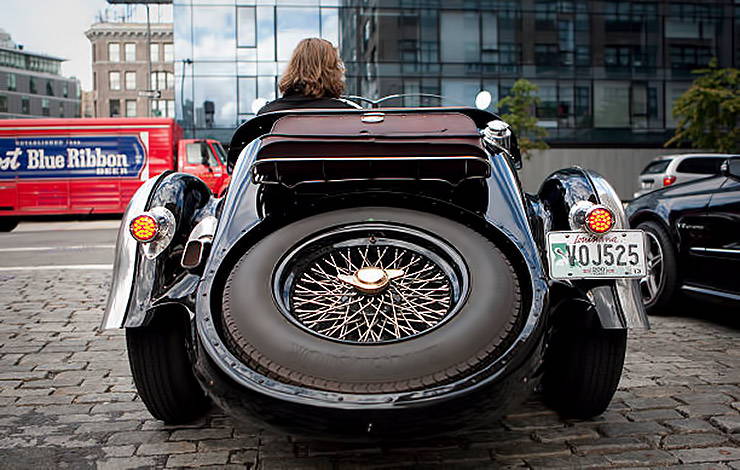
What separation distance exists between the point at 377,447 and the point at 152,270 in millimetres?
1106

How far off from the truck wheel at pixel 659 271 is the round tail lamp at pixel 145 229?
3.61 meters

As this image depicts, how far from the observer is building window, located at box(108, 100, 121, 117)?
8206cm

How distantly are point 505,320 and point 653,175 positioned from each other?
61.1ft

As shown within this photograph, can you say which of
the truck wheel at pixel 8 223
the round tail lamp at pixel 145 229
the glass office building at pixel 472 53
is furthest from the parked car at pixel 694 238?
the glass office building at pixel 472 53

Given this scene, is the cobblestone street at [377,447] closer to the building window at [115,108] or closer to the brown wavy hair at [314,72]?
the brown wavy hair at [314,72]

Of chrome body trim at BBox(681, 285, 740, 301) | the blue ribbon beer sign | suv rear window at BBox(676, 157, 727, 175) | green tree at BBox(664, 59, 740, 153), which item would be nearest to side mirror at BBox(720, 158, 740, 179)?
chrome body trim at BBox(681, 285, 740, 301)

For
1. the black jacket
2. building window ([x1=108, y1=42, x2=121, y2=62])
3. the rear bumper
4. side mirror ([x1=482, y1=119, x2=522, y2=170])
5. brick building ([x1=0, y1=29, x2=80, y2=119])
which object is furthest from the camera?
brick building ([x1=0, y1=29, x2=80, y2=119])

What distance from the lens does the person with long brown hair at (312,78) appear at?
12.1 ft

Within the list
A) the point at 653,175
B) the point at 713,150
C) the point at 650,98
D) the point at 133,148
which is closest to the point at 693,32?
the point at 650,98

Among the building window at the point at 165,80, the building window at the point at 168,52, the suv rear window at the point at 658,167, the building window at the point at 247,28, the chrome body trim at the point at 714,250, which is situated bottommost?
the chrome body trim at the point at 714,250

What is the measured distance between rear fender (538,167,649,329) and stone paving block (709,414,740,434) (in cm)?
65

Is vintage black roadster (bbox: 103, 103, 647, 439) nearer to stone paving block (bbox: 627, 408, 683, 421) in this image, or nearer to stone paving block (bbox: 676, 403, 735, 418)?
stone paving block (bbox: 627, 408, 683, 421)

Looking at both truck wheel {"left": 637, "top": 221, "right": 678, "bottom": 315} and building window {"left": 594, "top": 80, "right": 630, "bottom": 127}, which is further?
building window {"left": 594, "top": 80, "right": 630, "bottom": 127}

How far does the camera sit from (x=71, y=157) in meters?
20.1
